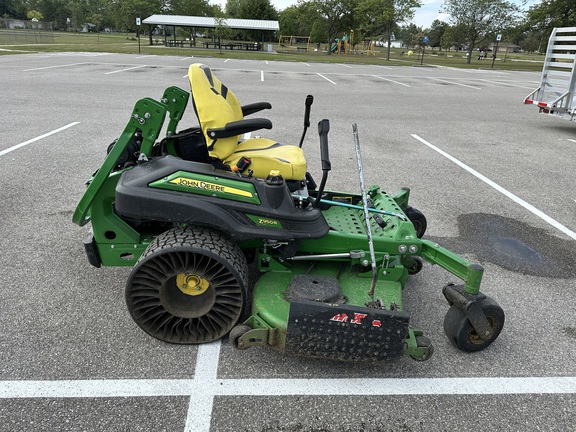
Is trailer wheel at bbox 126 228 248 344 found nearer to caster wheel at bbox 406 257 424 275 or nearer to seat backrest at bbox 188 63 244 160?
seat backrest at bbox 188 63 244 160

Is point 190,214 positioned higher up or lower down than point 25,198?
higher up

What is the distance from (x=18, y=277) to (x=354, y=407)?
2.63 meters

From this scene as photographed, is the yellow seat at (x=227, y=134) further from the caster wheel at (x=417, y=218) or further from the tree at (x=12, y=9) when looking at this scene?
the tree at (x=12, y=9)

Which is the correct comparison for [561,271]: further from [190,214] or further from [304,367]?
[190,214]

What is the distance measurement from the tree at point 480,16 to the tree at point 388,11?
427 centimetres

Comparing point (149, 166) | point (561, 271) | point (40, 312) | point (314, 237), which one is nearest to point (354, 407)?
point (314, 237)


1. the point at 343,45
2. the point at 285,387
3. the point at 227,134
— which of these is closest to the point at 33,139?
the point at 227,134

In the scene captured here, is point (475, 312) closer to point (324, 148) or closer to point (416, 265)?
point (416, 265)

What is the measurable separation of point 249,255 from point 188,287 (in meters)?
0.62

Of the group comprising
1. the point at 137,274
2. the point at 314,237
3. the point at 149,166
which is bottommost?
the point at 137,274

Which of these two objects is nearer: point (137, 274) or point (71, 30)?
point (137, 274)

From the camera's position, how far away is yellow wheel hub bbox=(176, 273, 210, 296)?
2598 millimetres

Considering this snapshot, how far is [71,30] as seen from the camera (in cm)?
9638

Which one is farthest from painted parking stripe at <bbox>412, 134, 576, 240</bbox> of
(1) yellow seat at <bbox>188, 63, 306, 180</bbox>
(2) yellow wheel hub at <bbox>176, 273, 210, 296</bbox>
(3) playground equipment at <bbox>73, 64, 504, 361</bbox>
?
(2) yellow wheel hub at <bbox>176, 273, 210, 296</bbox>
